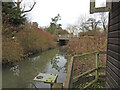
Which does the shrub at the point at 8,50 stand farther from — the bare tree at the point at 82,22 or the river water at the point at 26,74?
the bare tree at the point at 82,22

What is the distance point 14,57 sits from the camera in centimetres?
A: 639

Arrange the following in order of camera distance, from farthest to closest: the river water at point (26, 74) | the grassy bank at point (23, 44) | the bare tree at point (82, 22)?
the bare tree at point (82, 22), the grassy bank at point (23, 44), the river water at point (26, 74)

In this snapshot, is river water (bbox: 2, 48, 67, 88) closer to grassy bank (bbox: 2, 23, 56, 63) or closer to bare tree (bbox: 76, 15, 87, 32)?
grassy bank (bbox: 2, 23, 56, 63)

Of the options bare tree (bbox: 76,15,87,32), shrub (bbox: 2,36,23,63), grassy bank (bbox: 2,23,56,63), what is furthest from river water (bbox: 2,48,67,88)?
bare tree (bbox: 76,15,87,32)

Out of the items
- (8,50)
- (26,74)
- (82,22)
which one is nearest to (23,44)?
(8,50)

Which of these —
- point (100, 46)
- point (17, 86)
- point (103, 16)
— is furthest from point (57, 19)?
point (17, 86)

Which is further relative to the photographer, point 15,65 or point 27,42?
point 27,42

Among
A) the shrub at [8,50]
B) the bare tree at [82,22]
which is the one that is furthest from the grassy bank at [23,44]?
the bare tree at [82,22]

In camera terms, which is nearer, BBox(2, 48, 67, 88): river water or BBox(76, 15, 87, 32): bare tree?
BBox(2, 48, 67, 88): river water

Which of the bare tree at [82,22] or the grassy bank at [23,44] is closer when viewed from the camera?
the grassy bank at [23,44]

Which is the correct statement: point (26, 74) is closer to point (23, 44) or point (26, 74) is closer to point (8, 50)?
point (8, 50)

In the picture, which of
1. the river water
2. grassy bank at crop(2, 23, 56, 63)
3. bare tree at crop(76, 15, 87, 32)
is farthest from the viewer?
bare tree at crop(76, 15, 87, 32)

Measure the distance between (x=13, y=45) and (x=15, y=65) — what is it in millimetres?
1949

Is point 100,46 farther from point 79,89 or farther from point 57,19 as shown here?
point 57,19
